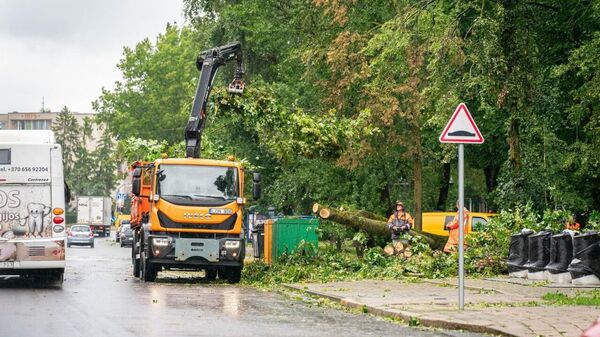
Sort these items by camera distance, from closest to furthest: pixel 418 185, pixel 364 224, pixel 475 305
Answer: pixel 475 305 → pixel 364 224 → pixel 418 185

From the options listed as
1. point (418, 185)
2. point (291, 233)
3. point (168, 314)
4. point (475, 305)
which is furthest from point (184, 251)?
point (418, 185)

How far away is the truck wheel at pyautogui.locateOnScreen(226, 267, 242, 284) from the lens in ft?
84.9

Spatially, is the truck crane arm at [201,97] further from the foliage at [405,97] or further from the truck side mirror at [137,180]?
the truck side mirror at [137,180]

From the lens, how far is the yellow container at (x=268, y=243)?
32.9 m

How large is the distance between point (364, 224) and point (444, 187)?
84.4 feet

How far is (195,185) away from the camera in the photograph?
25.5 m

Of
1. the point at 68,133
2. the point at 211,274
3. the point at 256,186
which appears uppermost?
the point at 68,133

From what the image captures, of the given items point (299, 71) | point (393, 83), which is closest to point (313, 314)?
point (393, 83)

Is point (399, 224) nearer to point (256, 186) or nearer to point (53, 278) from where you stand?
point (256, 186)

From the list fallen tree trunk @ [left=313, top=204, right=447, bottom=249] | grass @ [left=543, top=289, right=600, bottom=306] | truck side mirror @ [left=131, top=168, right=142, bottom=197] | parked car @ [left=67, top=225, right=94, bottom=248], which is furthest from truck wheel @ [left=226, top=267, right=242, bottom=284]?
parked car @ [left=67, top=225, right=94, bottom=248]

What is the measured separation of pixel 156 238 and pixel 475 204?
62881 millimetres

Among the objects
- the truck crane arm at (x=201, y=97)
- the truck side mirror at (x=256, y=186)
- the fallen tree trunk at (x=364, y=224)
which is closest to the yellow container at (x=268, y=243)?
the fallen tree trunk at (x=364, y=224)

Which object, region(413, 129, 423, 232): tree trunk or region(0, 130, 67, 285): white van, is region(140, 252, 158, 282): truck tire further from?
region(413, 129, 423, 232): tree trunk

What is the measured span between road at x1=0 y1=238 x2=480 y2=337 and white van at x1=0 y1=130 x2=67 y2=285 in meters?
0.60
